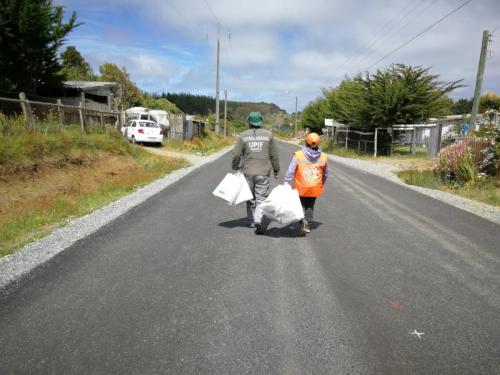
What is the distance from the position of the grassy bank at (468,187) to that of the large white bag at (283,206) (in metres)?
7.11

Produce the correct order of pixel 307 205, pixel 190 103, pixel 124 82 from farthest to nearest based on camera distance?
pixel 190 103, pixel 124 82, pixel 307 205

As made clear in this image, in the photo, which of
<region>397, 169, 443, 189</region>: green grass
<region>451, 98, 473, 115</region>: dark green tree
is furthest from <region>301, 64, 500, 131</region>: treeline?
<region>451, 98, 473, 115</region>: dark green tree

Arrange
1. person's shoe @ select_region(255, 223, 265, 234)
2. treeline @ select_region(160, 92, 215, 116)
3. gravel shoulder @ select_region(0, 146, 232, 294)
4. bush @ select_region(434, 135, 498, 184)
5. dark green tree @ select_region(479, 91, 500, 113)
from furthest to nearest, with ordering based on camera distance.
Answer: treeline @ select_region(160, 92, 215, 116), dark green tree @ select_region(479, 91, 500, 113), bush @ select_region(434, 135, 498, 184), person's shoe @ select_region(255, 223, 265, 234), gravel shoulder @ select_region(0, 146, 232, 294)

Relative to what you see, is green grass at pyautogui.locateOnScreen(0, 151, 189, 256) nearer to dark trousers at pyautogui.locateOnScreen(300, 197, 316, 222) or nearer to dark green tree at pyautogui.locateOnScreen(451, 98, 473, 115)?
dark trousers at pyautogui.locateOnScreen(300, 197, 316, 222)

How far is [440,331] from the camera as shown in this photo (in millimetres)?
3332

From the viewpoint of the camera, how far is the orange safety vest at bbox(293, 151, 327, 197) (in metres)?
6.33

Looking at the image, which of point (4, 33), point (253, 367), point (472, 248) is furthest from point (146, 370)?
point (4, 33)

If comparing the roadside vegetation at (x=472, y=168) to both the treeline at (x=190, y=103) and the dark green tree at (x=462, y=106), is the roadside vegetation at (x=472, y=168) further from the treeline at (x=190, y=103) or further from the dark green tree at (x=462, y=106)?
the treeline at (x=190, y=103)

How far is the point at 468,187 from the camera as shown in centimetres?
1252

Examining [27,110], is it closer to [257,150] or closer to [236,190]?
[236,190]

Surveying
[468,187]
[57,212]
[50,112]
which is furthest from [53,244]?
[468,187]

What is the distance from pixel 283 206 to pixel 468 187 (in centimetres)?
916

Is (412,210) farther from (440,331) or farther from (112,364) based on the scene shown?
(112,364)

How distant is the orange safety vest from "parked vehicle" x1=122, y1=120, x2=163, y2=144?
2088 centimetres
